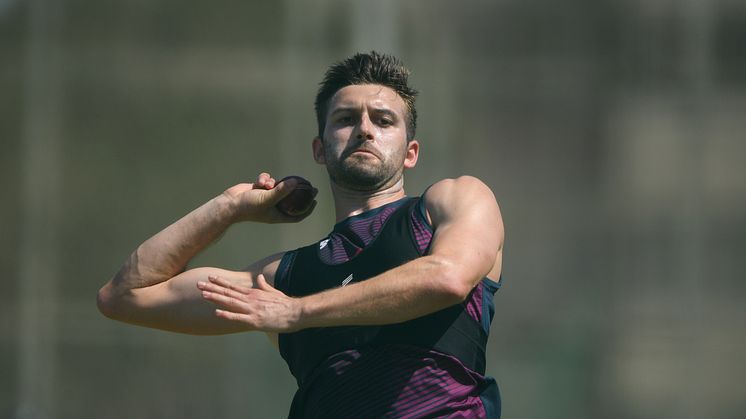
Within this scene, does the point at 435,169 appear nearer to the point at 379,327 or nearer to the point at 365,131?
the point at 365,131

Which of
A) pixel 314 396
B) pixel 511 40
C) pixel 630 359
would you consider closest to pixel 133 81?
pixel 511 40

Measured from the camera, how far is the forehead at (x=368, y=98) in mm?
4328

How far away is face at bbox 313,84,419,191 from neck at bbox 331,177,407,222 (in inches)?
0.9

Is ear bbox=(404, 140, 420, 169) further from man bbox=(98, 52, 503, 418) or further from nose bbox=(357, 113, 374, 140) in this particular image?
nose bbox=(357, 113, 374, 140)

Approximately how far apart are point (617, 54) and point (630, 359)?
224 centimetres

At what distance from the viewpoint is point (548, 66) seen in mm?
8773

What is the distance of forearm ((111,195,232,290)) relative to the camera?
427 cm

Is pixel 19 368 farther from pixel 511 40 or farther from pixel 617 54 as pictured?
pixel 617 54

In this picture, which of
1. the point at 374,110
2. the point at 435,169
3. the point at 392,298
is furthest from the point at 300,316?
the point at 435,169

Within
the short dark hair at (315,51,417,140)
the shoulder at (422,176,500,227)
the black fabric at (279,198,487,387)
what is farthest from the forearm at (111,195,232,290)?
the shoulder at (422,176,500,227)

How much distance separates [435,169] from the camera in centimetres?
845

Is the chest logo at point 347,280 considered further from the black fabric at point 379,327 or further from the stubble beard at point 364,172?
the stubble beard at point 364,172

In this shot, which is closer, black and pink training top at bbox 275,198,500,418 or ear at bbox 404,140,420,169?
black and pink training top at bbox 275,198,500,418

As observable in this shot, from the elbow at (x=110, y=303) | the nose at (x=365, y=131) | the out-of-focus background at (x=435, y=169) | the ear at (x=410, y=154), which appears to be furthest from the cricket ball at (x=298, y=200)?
the out-of-focus background at (x=435, y=169)
